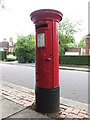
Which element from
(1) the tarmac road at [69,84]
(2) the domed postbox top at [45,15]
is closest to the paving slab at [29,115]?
(1) the tarmac road at [69,84]

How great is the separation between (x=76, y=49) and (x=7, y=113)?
2671 centimetres

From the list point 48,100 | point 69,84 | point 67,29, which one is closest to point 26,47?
point 67,29

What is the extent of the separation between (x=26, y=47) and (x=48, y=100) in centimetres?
2098

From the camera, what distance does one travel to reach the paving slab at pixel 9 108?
8.64ft

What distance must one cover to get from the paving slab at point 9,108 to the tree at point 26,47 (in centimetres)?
2002

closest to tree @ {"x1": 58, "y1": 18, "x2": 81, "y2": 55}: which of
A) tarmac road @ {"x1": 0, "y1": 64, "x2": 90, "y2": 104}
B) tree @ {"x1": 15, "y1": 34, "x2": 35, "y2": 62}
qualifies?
tree @ {"x1": 15, "y1": 34, "x2": 35, "y2": 62}

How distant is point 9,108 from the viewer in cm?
288

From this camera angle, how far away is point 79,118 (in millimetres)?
2451

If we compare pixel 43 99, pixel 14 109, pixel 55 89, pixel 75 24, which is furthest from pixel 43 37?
pixel 75 24

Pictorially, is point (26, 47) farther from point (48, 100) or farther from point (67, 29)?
point (48, 100)

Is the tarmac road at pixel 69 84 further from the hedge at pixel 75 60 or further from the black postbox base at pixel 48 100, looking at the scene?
the hedge at pixel 75 60

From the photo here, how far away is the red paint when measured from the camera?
2.56m

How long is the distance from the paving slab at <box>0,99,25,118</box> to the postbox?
1.87 ft

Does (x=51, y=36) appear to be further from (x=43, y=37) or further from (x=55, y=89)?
(x=55, y=89)
